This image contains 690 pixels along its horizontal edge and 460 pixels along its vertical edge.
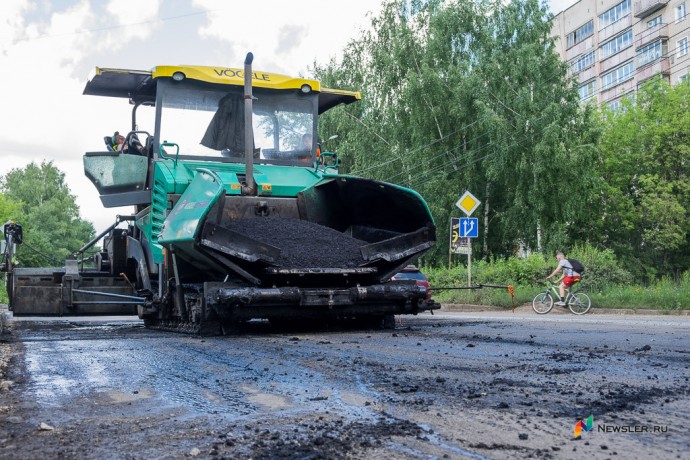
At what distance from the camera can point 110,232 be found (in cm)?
1254

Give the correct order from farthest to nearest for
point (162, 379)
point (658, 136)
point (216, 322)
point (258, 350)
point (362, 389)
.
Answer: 1. point (658, 136)
2. point (216, 322)
3. point (258, 350)
4. point (162, 379)
5. point (362, 389)

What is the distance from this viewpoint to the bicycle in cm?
1939

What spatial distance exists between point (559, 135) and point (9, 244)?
1012 inches

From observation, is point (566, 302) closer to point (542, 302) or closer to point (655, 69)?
point (542, 302)

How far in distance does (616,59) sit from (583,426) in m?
63.1

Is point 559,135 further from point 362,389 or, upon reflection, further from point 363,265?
point 362,389

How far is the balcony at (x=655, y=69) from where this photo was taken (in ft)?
183

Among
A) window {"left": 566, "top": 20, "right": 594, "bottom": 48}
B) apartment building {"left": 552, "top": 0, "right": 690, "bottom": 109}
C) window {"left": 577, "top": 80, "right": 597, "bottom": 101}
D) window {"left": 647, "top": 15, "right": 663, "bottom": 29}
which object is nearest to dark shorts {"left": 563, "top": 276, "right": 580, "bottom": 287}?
apartment building {"left": 552, "top": 0, "right": 690, "bottom": 109}

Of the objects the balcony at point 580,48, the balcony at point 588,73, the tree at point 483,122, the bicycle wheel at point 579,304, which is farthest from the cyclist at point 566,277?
the balcony at point 580,48

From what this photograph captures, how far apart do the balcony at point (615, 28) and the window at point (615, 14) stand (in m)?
0.33

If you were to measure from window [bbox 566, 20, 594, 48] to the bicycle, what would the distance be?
5059cm

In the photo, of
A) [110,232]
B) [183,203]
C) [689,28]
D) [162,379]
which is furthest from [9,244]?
[689,28]

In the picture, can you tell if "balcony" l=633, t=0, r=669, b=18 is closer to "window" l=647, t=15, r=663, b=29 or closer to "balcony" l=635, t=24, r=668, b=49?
"window" l=647, t=15, r=663, b=29

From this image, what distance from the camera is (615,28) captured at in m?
61.6
